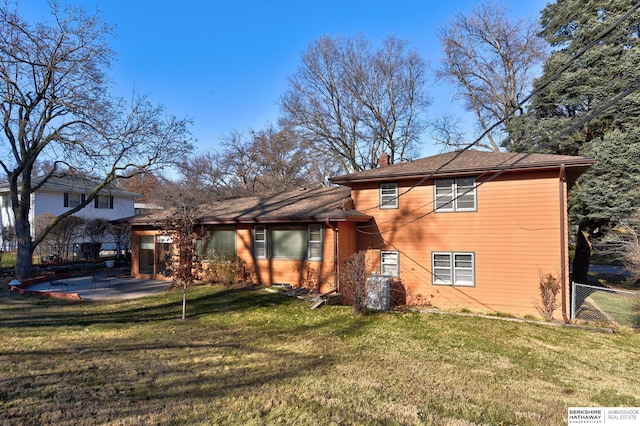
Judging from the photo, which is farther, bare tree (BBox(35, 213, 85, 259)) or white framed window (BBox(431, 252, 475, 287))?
bare tree (BBox(35, 213, 85, 259))

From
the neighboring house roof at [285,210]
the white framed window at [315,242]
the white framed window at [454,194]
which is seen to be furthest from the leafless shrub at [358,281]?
the white framed window at [454,194]

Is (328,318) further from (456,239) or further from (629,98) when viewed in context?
(629,98)

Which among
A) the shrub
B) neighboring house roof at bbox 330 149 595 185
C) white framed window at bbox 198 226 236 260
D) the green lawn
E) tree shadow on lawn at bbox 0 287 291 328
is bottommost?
the green lawn

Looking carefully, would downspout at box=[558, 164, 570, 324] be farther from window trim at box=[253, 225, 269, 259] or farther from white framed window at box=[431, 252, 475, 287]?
window trim at box=[253, 225, 269, 259]

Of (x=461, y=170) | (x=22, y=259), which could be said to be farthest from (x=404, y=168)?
(x=22, y=259)

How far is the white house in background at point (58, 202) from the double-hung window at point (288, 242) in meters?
16.0

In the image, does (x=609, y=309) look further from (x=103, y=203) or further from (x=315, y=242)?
(x=103, y=203)

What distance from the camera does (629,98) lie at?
15742 mm

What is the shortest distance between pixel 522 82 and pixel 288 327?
81.7 ft

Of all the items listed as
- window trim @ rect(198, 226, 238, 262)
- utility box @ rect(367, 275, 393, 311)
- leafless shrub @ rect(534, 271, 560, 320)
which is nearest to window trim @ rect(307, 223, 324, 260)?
utility box @ rect(367, 275, 393, 311)

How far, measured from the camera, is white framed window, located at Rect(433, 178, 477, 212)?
39.7ft

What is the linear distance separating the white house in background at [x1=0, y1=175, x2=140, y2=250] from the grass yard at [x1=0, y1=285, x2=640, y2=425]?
2004cm

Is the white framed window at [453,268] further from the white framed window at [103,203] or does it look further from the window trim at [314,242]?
Result: the white framed window at [103,203]

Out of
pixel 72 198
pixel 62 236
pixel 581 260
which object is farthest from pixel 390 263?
pixel 72 198
